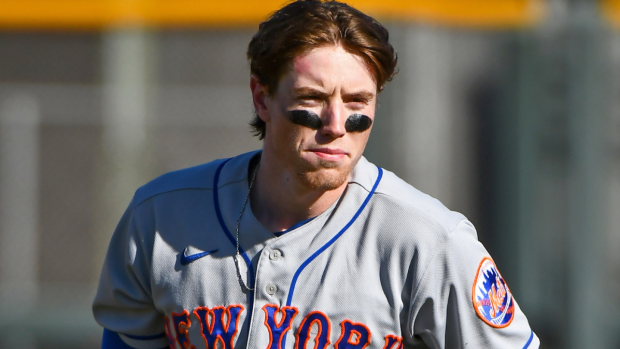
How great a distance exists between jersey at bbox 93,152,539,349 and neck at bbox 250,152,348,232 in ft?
0.11

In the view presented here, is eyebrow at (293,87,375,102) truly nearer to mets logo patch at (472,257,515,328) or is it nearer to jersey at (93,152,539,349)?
jersey at (93,152,539,349)

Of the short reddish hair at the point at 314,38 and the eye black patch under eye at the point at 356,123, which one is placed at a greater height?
the short reddish hair at the point at 314,38

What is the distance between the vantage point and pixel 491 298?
5.64 ft

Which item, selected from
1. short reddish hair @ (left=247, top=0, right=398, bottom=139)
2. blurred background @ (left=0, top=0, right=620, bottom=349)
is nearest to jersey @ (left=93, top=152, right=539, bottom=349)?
short reddish hair @ (left=247, top=0, right=398, bottom=139)

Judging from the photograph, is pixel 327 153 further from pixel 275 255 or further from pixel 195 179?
pixel 195 179

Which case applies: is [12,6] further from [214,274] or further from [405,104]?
[214,274]

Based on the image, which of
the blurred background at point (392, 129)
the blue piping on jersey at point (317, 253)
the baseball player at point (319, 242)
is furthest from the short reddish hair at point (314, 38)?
the blurred background at point (392, 129)

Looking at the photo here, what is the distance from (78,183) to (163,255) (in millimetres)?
4618

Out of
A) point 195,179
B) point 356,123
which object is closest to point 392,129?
point 195,179

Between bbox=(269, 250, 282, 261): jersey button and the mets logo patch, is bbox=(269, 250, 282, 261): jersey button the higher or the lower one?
the higher one

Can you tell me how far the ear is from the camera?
6.03 ft

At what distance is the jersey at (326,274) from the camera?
1.67 m

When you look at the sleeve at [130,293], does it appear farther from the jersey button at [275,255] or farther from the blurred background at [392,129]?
the blurred background at [392,129]

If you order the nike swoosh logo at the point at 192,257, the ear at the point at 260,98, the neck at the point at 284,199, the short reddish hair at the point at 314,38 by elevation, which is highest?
the short reddish hair at the point at 314,38
